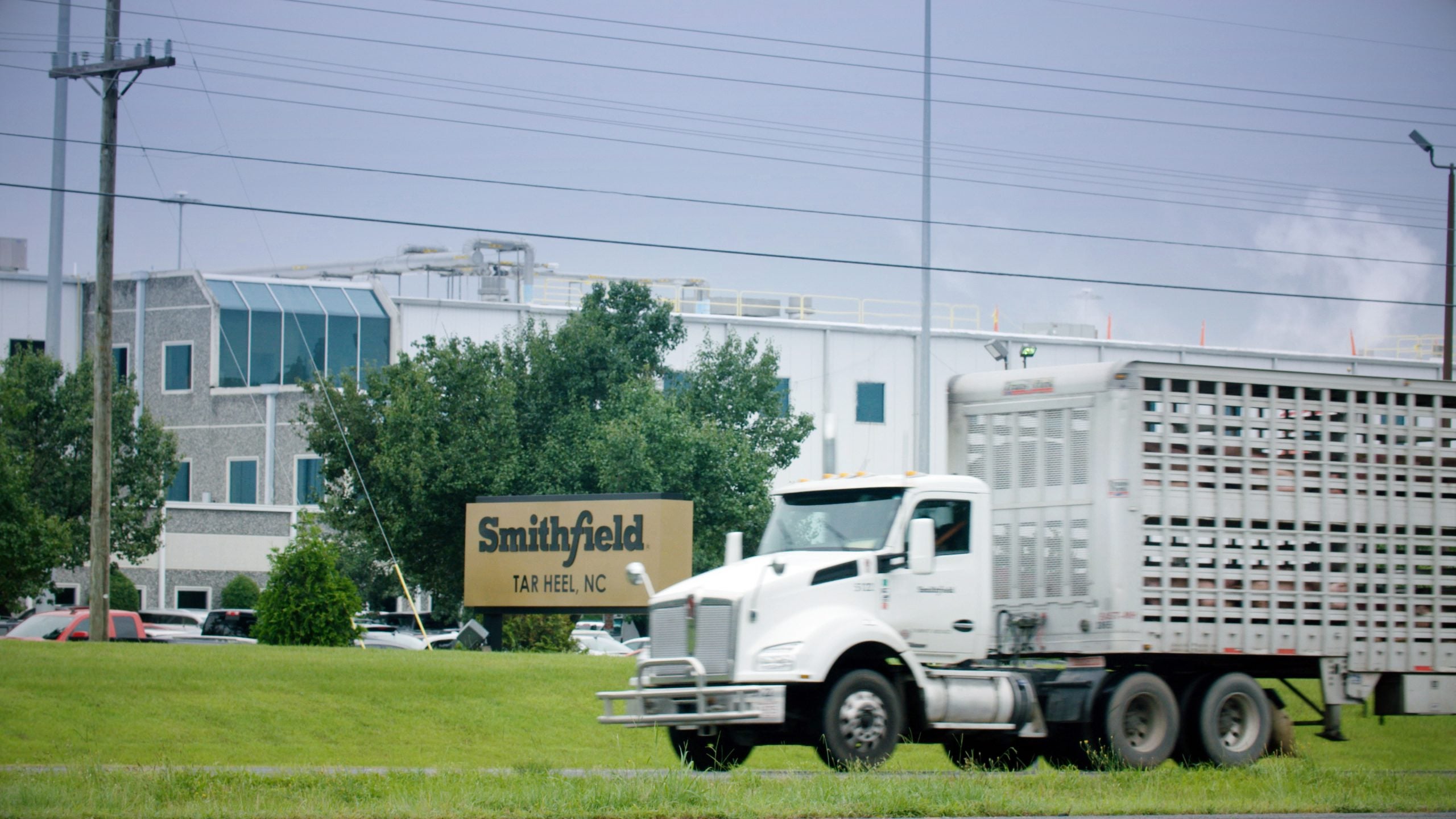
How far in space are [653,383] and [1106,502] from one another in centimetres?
2860

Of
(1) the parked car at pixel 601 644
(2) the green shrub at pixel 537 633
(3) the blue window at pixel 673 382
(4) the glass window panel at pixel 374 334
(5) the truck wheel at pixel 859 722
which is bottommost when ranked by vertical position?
(1) the parked car at pixel 601 644

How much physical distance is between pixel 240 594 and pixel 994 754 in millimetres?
38495

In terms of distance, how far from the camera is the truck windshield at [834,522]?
14.8 meters

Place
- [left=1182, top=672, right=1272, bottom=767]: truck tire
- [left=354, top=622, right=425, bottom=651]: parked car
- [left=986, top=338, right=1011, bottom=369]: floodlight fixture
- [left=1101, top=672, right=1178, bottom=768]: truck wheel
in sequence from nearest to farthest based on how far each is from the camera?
[left=1101, top=672, right=1178, bottom=768]: truck wheel, [left=1182, top=672, right=1272, bottom=767]: truck tire, [left=986, top=338, right=1011, bottom=369]: floodlight fixture, [left=354, top=622, right=425, bottom=651]: parked car

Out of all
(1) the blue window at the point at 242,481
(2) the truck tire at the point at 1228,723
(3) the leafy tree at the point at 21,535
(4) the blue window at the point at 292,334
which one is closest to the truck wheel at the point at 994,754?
(2) the truck tire at the point at 1228,723

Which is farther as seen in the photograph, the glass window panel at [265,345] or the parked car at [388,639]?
the glass window panel at [265,345]

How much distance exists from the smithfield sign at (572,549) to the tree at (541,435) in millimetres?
6933

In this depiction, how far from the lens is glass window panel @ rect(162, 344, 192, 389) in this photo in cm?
5459

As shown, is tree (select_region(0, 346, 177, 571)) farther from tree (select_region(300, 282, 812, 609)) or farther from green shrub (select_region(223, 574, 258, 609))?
green shrub (select_region(223, 574, 258, 609))

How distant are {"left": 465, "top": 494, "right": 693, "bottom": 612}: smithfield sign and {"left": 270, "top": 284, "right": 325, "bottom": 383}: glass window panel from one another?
24.0m

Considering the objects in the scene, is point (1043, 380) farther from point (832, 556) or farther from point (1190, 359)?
point (1190, 359)

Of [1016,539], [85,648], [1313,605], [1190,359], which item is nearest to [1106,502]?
[1016,539]

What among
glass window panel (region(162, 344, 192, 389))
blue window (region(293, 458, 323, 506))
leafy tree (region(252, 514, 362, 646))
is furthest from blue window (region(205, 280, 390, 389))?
leafy tree (region(252, 514, 362, 646))

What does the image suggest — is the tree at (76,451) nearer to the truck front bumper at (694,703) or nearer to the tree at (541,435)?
the tree at (541,435)
